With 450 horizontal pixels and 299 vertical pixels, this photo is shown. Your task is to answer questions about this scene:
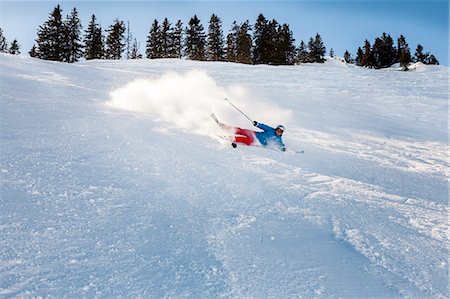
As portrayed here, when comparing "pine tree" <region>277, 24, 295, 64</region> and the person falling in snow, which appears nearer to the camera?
the person falling in snow

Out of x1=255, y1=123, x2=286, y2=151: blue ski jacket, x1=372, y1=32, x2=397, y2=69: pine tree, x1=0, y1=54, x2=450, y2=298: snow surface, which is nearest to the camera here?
x1=0, y1=54, x2=450, y2=298: snow surface

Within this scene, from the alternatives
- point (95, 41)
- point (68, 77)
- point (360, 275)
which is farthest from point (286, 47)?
point (360, 275)

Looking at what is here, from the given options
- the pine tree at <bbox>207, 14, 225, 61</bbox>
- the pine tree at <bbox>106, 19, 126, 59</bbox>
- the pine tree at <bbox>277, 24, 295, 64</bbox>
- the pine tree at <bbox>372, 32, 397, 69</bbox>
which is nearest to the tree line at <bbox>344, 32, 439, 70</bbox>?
the pine tree at <bbox>372, 32, 397, 69</bbox>

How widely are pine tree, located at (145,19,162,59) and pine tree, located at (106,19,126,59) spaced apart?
475 centimetres

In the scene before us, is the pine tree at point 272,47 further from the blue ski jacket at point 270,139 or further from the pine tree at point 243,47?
A: the blue ski jacket at point 270,139

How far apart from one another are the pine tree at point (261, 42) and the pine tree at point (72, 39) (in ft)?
96.2

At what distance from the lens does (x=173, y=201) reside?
568cm

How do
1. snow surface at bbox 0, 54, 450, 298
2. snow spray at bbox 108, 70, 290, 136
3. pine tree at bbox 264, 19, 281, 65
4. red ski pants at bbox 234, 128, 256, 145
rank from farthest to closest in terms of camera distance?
pine tree at bbox 264, 19, 281, 65, snow spray at bbox 108, 70, 290, 136, red ski pants at bbox 234, 128, 256, 145, snow surface at bbox 0, 54, 450, 298

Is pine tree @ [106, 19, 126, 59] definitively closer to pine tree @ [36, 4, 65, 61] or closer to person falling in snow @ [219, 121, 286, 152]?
pine tree @ [36, 4, 65, 61]

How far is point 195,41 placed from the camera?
61.1m

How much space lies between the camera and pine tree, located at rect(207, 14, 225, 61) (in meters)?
61.7

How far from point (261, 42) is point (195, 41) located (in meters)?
11.6

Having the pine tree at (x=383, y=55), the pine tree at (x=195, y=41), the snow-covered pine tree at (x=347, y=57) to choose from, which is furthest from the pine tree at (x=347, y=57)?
the pine tree at (x=195, y=41)

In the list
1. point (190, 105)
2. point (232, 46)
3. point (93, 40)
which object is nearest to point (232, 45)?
point (232, 46)
